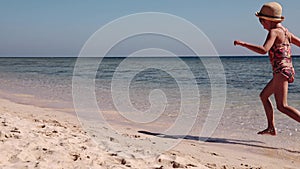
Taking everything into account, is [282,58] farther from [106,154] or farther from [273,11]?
[106,154]

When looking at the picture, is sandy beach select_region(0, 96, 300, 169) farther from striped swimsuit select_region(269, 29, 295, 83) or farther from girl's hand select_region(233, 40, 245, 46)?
girl's hand select_region(233, 40, 245, 46)

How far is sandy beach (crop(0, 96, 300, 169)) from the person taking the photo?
10.4ft

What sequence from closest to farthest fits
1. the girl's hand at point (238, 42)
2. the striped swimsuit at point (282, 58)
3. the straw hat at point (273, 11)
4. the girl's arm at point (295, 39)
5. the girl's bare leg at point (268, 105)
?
1. the girl's hand at point (238, 42)
2. the straw hat at point (273, 11)
3. the striped swimsuit at point (282, 58)
4. the girl's arm at point (295, 39)
5. the girl's bare leg at point (268, 105)

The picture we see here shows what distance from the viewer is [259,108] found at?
25.5ft

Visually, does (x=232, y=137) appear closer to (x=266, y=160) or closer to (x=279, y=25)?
(x=266, y=160)

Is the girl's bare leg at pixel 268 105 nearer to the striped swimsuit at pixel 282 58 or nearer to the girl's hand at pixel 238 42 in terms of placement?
the striped swimsuit at pixel 282 58

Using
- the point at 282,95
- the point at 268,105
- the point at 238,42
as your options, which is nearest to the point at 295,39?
the point at 282,95

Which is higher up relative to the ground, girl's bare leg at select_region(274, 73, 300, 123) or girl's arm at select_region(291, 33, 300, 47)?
girl's arm at select_region(291, 33, 300, 47)

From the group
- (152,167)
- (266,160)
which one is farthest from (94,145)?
(266,160)

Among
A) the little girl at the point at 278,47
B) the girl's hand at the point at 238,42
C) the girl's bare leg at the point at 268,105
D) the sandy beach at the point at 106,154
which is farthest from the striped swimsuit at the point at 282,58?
the sandy beach at the point at 106,154

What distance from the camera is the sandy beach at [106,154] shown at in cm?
316

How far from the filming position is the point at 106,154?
349 cm

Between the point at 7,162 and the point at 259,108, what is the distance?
234 inches

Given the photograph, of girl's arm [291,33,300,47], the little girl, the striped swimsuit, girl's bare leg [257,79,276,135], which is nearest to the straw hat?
the little girl
